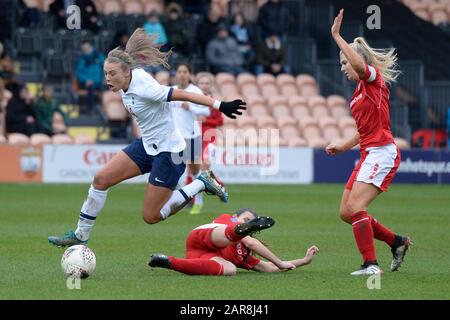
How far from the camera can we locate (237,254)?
427 inches

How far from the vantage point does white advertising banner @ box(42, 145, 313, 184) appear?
24.5 metres

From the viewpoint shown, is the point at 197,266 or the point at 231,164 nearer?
the point at 197,266

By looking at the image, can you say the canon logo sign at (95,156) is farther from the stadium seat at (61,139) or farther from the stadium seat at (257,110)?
the stadium seat at (257,110)

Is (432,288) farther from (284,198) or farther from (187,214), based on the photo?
(284,198)

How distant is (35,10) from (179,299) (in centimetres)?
2005

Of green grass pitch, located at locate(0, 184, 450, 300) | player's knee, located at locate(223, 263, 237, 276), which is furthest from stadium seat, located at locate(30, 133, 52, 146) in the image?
player's knee, located at locate(223, 263, 237, 276)

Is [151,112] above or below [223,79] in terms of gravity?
above

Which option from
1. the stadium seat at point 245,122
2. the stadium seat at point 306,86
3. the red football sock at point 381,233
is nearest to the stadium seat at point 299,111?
the stadium seat at point 306,86

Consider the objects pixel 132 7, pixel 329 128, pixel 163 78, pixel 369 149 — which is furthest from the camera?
pixel 132 7

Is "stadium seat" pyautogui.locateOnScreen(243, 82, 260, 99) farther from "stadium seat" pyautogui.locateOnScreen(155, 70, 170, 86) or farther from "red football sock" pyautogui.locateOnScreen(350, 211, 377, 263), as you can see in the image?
"red football sock" pyautogui.locateOnScreen(350, 211, 377, 263)

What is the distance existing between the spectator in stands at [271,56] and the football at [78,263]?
18471 mm

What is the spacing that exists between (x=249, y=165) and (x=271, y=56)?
438 cm

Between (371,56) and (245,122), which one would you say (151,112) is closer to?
(371,56)

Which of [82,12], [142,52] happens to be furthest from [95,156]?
[142,52]
